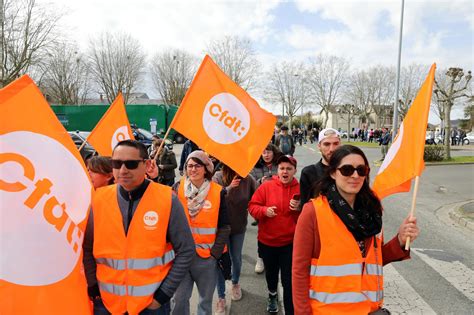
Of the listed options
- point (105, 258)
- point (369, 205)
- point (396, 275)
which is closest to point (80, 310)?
point (105, 258)

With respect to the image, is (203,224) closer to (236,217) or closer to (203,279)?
(203,279)

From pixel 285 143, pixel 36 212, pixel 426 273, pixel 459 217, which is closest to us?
pixel 36 212

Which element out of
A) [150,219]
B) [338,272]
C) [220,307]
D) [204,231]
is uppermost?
[150,219]

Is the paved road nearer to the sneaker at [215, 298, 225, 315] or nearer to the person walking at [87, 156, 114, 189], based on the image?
the sneaker at [215, 298, 225, 315]

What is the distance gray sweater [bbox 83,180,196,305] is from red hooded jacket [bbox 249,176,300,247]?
127 centimetres

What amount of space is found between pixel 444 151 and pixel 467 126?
53967 mm

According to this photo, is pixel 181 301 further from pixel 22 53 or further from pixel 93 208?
pixel 22 53

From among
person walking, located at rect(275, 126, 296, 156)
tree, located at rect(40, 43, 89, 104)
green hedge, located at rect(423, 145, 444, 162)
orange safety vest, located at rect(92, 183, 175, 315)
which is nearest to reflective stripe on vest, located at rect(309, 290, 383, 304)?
orange safety vest, located at rect(92, 183, 175, 315)

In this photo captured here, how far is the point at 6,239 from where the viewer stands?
4.67ft

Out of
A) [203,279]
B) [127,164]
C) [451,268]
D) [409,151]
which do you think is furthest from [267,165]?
[127,164]

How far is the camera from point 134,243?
1.96 m

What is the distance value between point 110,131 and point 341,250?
3.35 meters

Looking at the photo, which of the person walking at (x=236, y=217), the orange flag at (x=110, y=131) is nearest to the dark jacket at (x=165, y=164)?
the orange flag at (x=110, y=131)

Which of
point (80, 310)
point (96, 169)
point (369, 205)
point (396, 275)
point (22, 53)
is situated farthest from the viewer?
point (22, 53)
